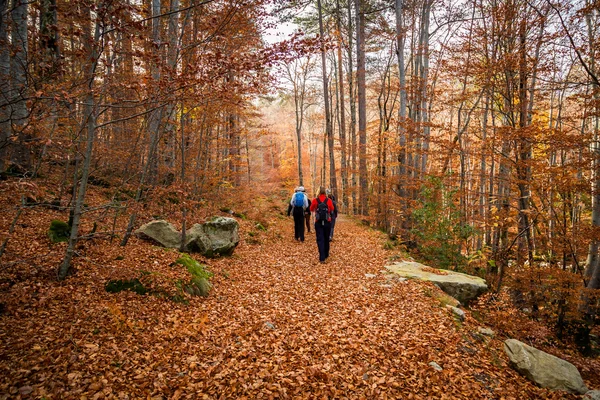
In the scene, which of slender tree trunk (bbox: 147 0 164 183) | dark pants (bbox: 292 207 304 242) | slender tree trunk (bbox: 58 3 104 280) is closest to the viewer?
slender tree trunk (bbox: 58 3 104 280)

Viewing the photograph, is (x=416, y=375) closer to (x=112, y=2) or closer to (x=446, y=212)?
(x=112, y=2)

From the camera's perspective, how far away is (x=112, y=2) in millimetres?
3271

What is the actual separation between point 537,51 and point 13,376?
451 inches

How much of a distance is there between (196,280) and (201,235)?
1947mm

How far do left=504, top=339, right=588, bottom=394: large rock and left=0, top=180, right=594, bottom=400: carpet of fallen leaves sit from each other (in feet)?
0.57

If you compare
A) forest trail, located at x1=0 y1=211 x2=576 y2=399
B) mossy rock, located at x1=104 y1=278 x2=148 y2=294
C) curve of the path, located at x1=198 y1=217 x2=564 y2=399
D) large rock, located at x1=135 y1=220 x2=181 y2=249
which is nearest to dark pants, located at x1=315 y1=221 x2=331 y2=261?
curve of the path, located at x1=198 y1=217 x2=564 y2=399

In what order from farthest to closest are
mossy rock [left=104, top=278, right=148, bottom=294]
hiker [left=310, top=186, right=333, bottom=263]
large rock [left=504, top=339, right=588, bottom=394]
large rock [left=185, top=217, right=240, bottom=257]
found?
hiker [left=310, top=186, right=333, bottom=263] < large rock [left=185, top=217, right=240, bottom=257] < mossy rock [left=104, top=278, right=148, bottom=294] < large rock [left=504, top=339, right=588, bottom=394]

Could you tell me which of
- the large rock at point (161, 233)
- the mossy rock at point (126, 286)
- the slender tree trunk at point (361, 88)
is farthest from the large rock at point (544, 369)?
the slender tree trunk at point (361, 88)

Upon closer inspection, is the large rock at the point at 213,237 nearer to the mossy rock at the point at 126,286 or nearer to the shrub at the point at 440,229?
the mossy rock at the point at 126,286

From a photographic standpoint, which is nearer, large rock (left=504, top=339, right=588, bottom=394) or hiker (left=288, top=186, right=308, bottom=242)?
large rock (left=504, top=339, right=588, bottom=394)

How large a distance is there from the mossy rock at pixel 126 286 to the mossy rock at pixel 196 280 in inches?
26.8

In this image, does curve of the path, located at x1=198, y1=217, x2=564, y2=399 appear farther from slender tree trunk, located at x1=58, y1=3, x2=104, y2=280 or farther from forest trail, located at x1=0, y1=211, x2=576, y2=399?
slender tree trunk, located at x1=58, y1=3, x2=104, y2=280

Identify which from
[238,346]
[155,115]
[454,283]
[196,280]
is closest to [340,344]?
[238,346]

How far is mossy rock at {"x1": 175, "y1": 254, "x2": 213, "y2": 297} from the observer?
5.09 m
